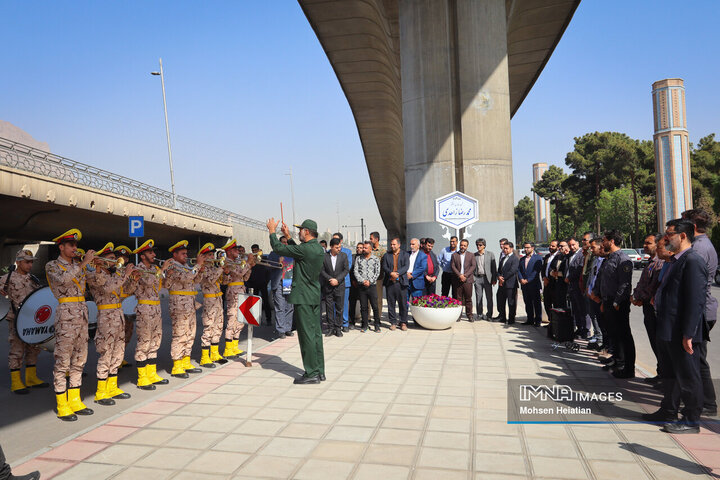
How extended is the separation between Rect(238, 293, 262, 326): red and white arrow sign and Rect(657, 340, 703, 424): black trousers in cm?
530

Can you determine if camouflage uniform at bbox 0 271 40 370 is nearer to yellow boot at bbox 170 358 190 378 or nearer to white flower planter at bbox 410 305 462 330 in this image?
yellow boot at bbox 170 358 190 378

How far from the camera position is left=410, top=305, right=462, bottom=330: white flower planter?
391 inches

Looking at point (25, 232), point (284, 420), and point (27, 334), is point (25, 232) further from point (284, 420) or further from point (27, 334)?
point (284, 420)

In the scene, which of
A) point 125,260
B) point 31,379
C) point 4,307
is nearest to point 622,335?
point 125,260

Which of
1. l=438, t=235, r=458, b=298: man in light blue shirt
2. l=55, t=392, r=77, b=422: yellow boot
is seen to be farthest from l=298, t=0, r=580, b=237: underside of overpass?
l=55, t=392, r=77, b=422: yellow boot

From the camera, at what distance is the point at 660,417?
4543 millimetres

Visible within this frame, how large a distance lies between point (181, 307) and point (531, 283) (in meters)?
7.24

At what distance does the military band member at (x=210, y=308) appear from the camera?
7.27 metres

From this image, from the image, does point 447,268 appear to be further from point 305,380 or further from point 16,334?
point 16,334

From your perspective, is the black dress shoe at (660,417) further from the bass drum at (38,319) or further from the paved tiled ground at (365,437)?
the bass drum at (38,319)

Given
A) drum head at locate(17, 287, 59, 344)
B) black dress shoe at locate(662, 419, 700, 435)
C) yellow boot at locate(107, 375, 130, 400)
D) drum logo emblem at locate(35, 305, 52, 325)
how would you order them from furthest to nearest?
1. drum logo emblem at locate(35, 305, 52, 325)
2. drum head at locate(17, 287, 59, 344)
3. yellow boot at locate(107, 375, 130, 400)
4. black dress shoe at locate(662, 419, 700, 435)

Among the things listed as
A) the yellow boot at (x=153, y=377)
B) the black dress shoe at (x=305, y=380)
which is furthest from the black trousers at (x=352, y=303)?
the yellow boot at (x=153, y=377)

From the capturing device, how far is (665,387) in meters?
4.61

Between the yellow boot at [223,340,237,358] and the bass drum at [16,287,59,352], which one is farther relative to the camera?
the yellow boot at [223,340,237,358]
